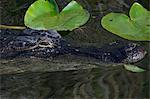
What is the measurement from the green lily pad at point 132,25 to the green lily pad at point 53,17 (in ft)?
0.59

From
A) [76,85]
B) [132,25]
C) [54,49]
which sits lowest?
[76,85]

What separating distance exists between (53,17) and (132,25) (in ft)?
1.67

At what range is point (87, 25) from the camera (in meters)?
2.71

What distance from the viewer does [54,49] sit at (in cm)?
236

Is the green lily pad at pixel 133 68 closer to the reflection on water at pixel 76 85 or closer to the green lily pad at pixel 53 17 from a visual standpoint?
the reflection on water at pixel 76 85

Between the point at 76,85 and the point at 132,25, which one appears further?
the point at 132,25

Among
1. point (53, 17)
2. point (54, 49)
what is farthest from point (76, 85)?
point (53, 17)

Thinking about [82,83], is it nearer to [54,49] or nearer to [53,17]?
[54,49]

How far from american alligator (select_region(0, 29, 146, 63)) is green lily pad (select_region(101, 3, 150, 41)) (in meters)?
0.06

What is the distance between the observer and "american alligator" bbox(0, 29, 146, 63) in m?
2.31

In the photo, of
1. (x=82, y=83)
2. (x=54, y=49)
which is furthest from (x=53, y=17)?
(x=82, y=83)

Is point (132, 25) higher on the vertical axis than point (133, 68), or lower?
higher

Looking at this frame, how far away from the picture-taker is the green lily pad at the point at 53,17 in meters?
2.44

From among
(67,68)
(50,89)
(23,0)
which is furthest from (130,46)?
(23,0)
